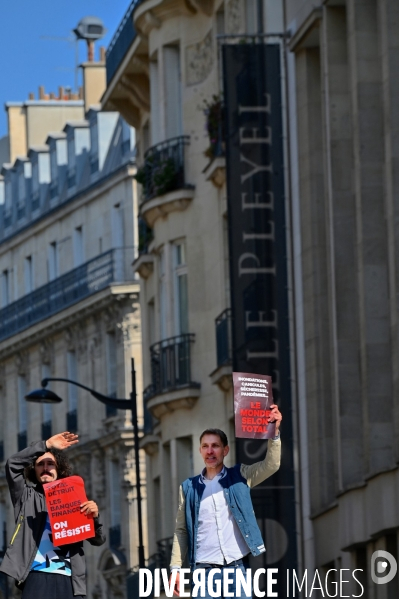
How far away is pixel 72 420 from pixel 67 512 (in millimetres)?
49279

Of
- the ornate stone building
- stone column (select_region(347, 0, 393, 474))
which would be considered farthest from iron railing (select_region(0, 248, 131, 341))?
stone column (select_region(347, 0, 393, 474))

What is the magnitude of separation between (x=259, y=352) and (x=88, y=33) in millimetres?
50423

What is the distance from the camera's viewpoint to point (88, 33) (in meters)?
79.9

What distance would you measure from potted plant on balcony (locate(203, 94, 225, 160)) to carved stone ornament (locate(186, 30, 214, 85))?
7.06ft

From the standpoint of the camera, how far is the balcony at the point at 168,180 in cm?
3859

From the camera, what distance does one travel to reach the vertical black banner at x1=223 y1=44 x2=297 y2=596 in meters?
30.5

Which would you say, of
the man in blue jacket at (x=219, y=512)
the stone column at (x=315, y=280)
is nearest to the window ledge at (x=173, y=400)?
the stone column at (x=315, y=280)

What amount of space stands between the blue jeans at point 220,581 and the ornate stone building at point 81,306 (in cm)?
4314

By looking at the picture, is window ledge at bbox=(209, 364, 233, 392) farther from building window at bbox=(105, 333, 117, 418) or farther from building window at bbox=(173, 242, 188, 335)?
building window at bbox=(105, 333, 117, 418)

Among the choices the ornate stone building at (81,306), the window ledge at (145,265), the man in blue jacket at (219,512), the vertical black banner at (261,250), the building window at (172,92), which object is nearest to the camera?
the man in blue jacket at (219,512)

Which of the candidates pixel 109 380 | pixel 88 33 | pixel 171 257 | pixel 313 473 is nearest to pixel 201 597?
pixel 313 473

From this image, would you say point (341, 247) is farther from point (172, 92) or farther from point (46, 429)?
point (46, 429)

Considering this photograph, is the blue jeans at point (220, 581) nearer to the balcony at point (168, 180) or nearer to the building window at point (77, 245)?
the balcony at point (168, 180)

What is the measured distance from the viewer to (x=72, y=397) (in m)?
63.4
